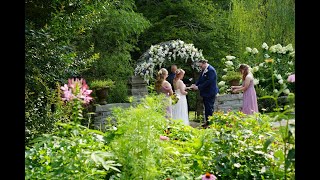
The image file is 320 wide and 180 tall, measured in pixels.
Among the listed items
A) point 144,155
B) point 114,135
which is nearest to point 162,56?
point 114,135

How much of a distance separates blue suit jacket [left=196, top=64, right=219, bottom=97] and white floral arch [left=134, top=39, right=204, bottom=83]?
121cm

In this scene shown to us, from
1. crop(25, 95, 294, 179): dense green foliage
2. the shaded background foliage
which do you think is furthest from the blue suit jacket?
crop(25, 95, 294, 179): dense green foliage

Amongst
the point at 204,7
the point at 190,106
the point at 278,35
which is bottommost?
the point at 190,106

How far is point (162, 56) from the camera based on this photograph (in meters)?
10.1

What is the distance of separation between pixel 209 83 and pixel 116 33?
11.6 feet

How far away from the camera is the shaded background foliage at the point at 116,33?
473cm

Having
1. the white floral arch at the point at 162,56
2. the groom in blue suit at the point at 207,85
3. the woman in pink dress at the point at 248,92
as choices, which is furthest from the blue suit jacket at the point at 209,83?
the white floral arch at the point at 162,56

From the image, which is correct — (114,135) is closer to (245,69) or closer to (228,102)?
(245,69)
